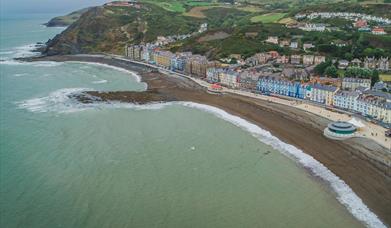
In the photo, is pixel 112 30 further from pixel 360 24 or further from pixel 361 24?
pixel 361 24

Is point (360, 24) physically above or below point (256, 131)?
above

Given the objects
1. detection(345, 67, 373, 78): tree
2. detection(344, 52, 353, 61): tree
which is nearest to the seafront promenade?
detection(345, 67, 373, 78): tree

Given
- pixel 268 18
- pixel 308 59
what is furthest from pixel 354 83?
pixel 268 18

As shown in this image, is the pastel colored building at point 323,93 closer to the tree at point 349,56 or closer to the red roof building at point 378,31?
the tree at point 349,56

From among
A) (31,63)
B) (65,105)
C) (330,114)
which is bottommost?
(65,105)

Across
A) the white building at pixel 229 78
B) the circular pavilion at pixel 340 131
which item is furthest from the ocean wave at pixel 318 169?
the white building at pixel 229 78

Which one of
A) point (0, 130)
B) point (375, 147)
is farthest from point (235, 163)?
point (0, 130)

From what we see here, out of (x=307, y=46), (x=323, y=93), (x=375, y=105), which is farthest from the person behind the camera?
(x=307, y=46)
